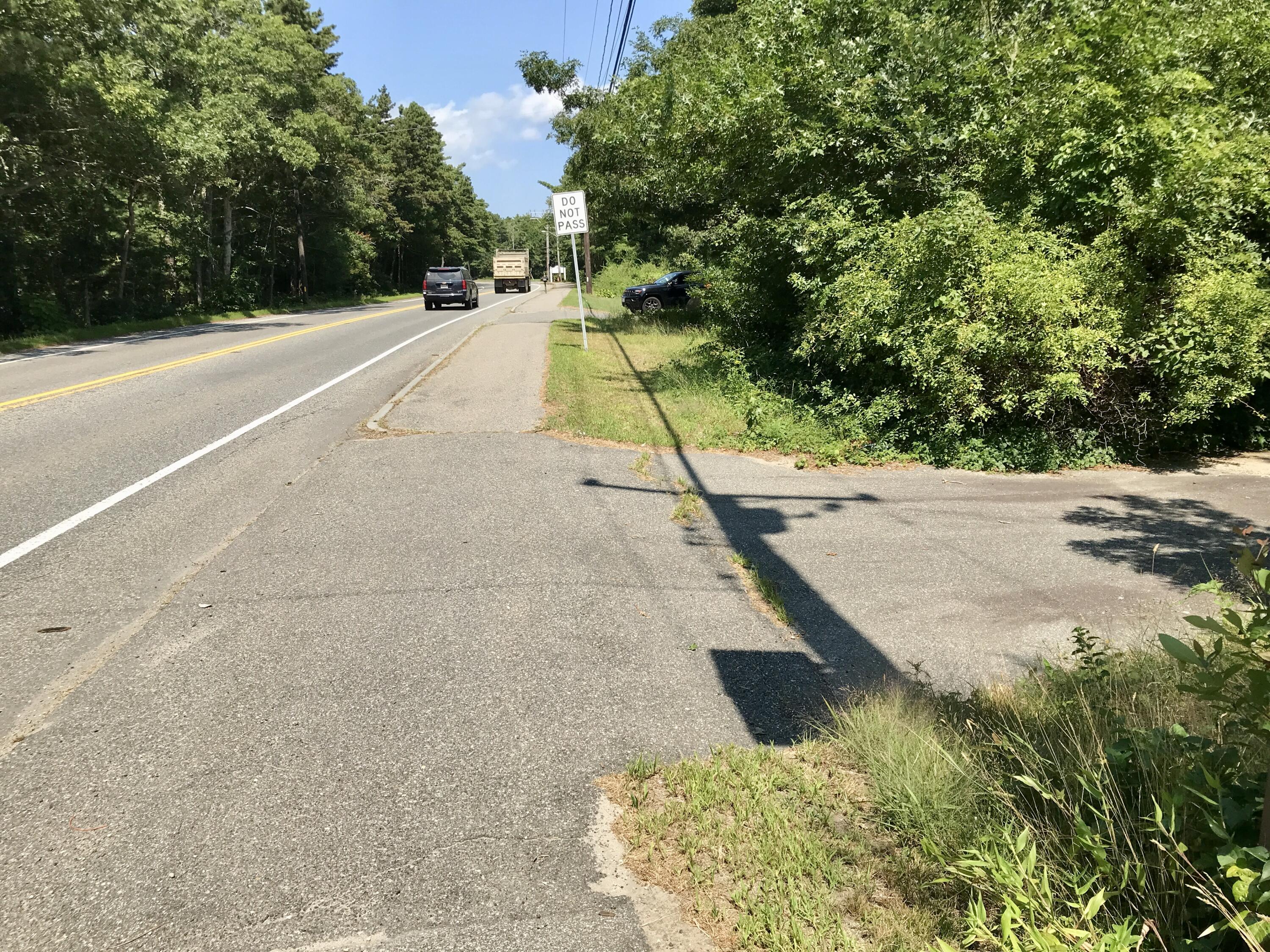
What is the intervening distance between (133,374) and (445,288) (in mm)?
27043

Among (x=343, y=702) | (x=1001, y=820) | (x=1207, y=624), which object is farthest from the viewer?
(x=343, y=702)

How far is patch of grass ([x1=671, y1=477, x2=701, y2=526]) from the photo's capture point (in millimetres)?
6973

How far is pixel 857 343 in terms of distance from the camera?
9.47 metres

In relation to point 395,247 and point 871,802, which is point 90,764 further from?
point 395,247

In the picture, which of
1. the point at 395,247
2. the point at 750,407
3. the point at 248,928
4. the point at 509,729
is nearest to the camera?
the point at 248,928

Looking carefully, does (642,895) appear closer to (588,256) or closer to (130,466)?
(130,466)

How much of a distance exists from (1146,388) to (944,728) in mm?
7379

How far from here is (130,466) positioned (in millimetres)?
7898

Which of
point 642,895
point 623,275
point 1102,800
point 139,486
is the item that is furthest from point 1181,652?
point 623,275

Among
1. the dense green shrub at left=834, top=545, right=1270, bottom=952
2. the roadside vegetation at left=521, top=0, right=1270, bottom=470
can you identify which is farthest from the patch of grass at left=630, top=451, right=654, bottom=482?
the dense green shrub at left=834, top=545, right=1270, bottom=952

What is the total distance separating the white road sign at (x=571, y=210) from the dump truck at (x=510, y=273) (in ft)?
170

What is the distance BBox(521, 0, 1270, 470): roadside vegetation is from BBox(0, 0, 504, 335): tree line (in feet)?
55.9

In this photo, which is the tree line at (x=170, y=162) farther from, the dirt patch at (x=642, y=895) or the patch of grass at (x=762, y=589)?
the dirt patch at (x=642, y=895)

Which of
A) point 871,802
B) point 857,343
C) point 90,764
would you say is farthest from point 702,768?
point 857,343
